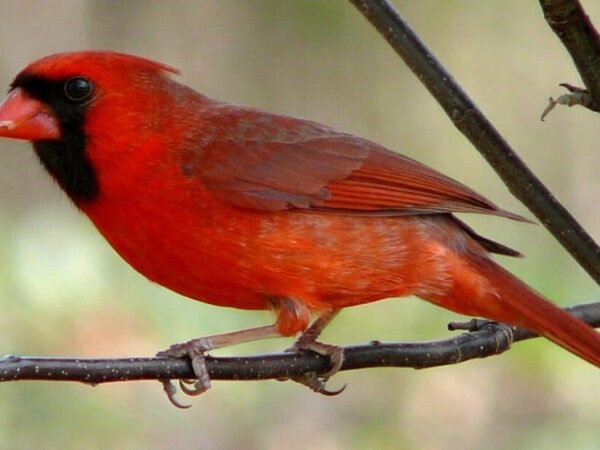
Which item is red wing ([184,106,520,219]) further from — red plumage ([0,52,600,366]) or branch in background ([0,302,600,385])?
branch in background ([0,302,600,385])

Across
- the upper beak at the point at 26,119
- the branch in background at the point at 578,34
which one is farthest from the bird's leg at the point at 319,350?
the branch in background at the point at 578,34

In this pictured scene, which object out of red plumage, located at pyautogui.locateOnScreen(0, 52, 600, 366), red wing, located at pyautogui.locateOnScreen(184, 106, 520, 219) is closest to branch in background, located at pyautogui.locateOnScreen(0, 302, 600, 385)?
red plumage, located at pyautogui.locateOnScreen(0, 52, 600, 366)

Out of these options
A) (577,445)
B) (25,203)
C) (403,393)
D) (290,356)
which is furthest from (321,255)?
(25,203)

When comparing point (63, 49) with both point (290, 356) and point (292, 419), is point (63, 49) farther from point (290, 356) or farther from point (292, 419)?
point (290, 356)

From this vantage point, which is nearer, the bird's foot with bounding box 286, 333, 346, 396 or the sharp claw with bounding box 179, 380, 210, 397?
the sharp claw with bounding box 179, 380, 210, 397

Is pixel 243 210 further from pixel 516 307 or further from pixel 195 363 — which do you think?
pixel 516 307

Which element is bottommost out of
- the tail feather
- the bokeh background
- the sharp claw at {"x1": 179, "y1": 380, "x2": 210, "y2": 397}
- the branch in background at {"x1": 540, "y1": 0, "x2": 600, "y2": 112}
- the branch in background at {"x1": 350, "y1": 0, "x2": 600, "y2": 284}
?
the bokeh background

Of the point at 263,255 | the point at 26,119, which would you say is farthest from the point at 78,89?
the point at 263,255
